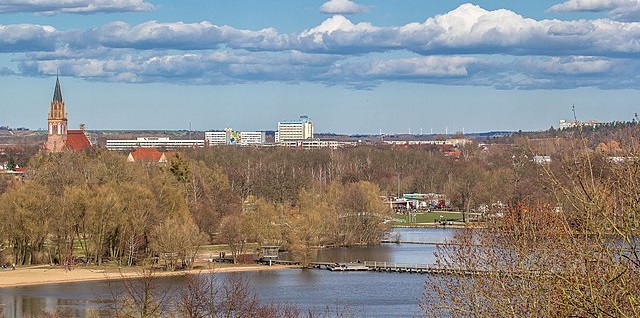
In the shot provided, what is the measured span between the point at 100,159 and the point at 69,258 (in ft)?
90.7

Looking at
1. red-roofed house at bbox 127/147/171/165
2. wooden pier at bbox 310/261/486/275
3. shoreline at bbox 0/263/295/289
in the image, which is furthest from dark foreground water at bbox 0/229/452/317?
red-roofed house at bbox 127/147/171/165

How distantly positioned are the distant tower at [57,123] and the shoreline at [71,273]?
6693 cm

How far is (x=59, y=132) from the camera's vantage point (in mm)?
117812

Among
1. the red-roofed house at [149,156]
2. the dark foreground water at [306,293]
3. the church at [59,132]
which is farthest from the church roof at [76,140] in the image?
the dark foreground water at [306,293]

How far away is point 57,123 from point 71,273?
71836mm

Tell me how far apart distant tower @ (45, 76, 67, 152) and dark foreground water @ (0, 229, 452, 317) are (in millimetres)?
69601

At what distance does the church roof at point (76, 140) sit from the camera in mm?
113812

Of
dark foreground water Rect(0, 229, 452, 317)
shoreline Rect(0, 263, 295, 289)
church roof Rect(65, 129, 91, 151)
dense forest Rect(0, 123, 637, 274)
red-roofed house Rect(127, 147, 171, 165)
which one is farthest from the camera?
church roof Rect(65, 129, 91, 151)

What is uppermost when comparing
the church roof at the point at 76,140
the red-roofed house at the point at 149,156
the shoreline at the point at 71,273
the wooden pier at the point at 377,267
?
the church roof at the point at 76,140

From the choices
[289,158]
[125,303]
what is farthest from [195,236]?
[289,158]

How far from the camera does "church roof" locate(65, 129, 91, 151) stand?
11381 cm

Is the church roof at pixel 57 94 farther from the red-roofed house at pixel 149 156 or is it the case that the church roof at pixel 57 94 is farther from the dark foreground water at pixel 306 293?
the dark foreground water at pixel 306 293

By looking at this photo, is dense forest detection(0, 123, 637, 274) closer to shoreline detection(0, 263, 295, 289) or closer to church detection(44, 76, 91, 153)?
A: shoreline detection(0, 263, 295, 289)

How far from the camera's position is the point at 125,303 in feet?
93.6
